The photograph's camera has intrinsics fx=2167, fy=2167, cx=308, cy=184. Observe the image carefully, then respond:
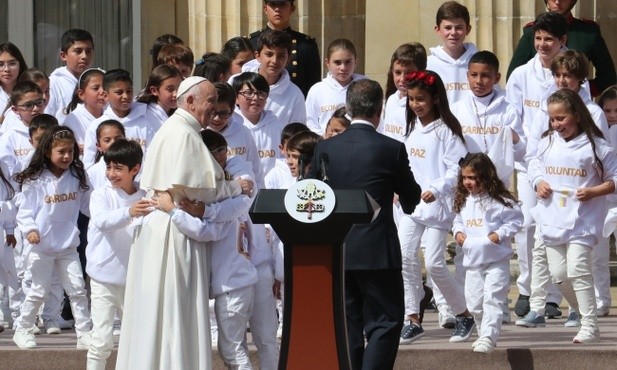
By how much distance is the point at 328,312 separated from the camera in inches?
460

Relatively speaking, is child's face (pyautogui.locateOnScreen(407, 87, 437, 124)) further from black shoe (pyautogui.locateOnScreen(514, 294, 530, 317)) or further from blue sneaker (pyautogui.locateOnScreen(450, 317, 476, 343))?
black shoe (pyautogui.locateOnScreen(514, 294, 530, 317))

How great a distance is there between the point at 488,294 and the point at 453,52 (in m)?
2.37

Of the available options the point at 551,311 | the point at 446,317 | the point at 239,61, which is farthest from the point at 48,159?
the point at 551,311

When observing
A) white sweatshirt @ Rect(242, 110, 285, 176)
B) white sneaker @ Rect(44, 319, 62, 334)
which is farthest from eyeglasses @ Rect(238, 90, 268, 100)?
white sneaker @ Rect(44, 319, 62, 334)

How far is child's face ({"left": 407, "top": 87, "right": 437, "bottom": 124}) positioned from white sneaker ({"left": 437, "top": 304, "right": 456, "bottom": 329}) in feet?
4.44

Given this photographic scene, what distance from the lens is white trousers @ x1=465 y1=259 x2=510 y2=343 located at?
13523mm

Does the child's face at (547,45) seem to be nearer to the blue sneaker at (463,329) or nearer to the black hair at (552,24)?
the black hair at (552,24)

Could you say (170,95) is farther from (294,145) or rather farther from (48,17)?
(48,17)

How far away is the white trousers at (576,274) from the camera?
13961mm

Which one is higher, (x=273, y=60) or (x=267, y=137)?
(x=273, y=60)

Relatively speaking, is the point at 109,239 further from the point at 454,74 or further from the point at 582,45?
the point at 582,45

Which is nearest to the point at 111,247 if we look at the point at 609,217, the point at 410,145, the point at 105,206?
the point at 105,206

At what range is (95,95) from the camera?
15.4 meters

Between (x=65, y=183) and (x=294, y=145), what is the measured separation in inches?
74.9
